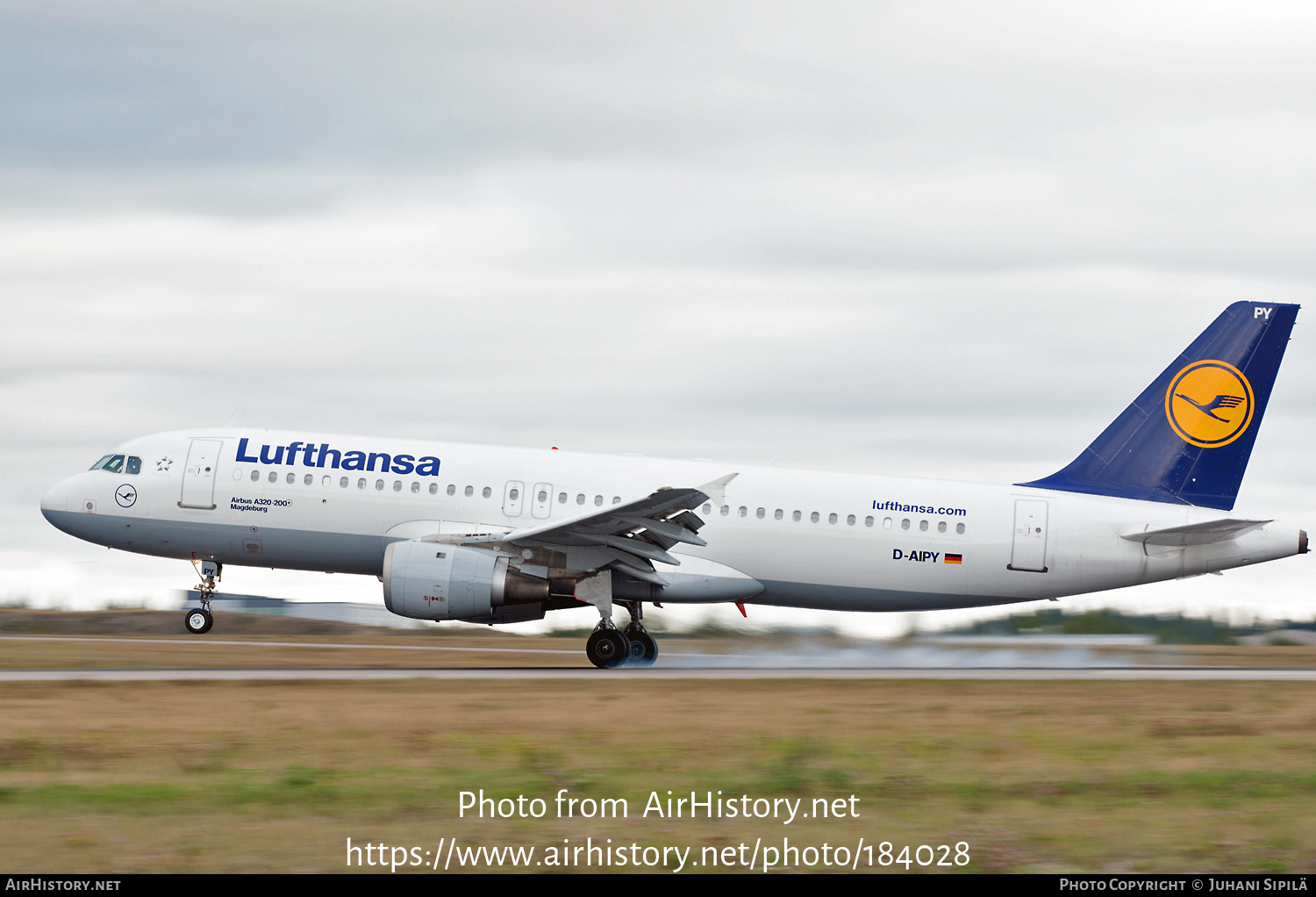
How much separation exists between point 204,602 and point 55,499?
4.03 metres

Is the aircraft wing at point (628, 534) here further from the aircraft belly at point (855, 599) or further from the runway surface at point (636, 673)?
the aircraft belly at point (855, 599)

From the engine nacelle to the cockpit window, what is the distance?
23.0 feet

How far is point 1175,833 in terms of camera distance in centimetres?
920

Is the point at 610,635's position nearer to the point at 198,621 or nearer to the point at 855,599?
the point at 855,599

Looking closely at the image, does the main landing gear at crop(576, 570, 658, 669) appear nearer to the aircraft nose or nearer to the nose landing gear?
the nose landing gear

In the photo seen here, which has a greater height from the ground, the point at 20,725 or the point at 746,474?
the point at 746,474

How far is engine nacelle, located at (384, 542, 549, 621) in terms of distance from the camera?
22906mm

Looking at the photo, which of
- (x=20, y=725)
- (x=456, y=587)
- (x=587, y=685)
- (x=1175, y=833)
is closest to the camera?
(x=1175, y=833)

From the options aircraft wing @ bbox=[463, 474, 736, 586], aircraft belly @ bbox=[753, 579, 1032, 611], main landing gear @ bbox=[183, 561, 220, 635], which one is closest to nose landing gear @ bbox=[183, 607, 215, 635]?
main landing gear @ bbox=[183, 561, 220, 635]

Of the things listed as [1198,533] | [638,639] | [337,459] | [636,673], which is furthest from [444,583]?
[1198,533]

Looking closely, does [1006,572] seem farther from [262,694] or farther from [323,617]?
[323,617]

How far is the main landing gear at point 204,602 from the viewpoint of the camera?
82.5ft
